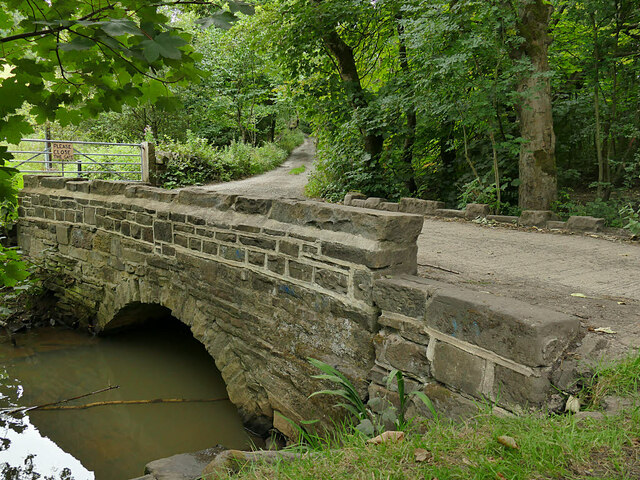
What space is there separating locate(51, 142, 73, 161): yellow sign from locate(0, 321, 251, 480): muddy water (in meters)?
5.92

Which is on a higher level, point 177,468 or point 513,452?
point 513,452

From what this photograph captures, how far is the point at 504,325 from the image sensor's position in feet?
7.47

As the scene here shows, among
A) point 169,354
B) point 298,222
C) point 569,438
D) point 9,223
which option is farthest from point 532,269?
point 9,223

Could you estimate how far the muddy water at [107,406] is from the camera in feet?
14.4

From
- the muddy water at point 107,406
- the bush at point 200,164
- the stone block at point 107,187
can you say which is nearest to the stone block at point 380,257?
the muddy water at point 107,406

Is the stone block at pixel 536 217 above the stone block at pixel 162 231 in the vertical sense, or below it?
above

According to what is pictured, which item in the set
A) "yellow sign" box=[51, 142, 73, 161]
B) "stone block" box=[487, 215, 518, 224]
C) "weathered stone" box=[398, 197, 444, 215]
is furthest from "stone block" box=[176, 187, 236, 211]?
"yellow sign" box=[51, 142, 73, 161]

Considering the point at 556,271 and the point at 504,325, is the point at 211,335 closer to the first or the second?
the point at 504,325

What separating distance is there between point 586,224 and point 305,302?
4585mm

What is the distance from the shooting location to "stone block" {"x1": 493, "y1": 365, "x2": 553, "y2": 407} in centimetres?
214

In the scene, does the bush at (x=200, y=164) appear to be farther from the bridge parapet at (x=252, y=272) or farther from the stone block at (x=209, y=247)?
the stone block at (x=209, y=247)

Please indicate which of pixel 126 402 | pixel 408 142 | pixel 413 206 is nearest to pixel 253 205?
pixel 126 402

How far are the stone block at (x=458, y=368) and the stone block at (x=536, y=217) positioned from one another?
15.8 ft

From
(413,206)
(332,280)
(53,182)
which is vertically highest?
(53,182)
